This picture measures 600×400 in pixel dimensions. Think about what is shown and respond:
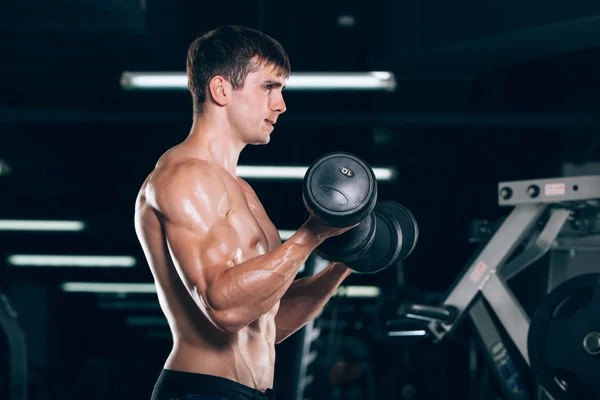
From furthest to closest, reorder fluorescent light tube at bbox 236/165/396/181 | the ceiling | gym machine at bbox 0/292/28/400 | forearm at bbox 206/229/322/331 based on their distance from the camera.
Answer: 1. fluorescent light tube at bbox 236/165/396/181
2. the ceiling
3. gym machine at bbox 0/292/28/400
4. forearm at bbox 206/229/322/331

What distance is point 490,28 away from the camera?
15.1 feet

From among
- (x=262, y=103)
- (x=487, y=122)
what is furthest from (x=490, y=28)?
(x=262, y=103)

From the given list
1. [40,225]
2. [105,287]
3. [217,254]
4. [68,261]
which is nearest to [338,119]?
[40,225]

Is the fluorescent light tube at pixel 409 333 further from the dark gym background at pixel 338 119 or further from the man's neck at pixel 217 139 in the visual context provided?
the man's neck at pixel 217 139

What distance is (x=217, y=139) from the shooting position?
1828mm

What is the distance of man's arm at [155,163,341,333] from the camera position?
1520mm

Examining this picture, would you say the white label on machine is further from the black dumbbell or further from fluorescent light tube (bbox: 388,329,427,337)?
the black dumbbell

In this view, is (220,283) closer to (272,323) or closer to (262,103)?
(272,323)

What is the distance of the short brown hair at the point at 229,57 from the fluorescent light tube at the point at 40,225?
7872 millimetres

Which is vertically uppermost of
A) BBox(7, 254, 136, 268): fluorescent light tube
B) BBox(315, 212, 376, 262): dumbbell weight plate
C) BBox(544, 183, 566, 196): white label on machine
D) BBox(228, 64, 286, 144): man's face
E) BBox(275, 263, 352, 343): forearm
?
BBox(7, 254, 136, 268): fluorescent light tube

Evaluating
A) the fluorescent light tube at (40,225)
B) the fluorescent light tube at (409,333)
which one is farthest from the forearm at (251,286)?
the fluorescent light tube at (40,225)

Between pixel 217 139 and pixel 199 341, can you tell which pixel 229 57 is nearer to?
pixel 217 139

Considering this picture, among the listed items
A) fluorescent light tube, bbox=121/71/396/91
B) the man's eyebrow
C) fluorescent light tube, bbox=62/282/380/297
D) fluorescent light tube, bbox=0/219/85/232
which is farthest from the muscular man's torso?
fluorescent light tube, bbox=62/282/380/297

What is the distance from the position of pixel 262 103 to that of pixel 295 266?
45 centimetres
